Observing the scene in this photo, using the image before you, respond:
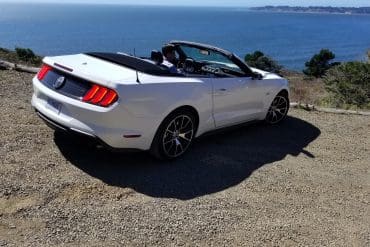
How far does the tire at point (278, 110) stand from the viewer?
25.3 ft

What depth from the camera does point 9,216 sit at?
4.13 metres

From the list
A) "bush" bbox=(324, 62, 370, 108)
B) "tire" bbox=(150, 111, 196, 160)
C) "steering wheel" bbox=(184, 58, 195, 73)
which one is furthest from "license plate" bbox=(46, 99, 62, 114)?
"bush" bbox=(324, 62, 370, 108)

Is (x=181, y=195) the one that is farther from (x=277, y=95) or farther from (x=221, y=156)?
(x=277, y=95)

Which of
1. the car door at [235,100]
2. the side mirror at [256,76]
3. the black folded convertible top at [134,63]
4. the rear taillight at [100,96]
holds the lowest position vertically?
the car door at [235,100]

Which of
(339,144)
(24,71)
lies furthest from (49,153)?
(24,71)

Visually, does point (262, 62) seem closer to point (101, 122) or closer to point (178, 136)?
point (178, 136)

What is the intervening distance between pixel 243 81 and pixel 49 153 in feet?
9.24

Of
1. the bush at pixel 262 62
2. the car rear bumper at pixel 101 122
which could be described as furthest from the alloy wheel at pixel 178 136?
the bush at pixel 262 62

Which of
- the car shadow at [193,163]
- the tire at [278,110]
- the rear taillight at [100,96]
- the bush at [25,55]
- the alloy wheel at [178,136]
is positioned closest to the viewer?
the rear taillight at [100,96]

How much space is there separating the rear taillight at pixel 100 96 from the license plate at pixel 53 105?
37 centimetres

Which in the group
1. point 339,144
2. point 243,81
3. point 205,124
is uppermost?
point 243,81

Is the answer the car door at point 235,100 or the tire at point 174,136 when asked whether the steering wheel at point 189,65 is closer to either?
the car door at point 235,100

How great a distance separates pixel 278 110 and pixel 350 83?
1191 centimetres

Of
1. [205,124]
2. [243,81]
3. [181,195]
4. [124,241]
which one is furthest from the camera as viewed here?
[243,81]
